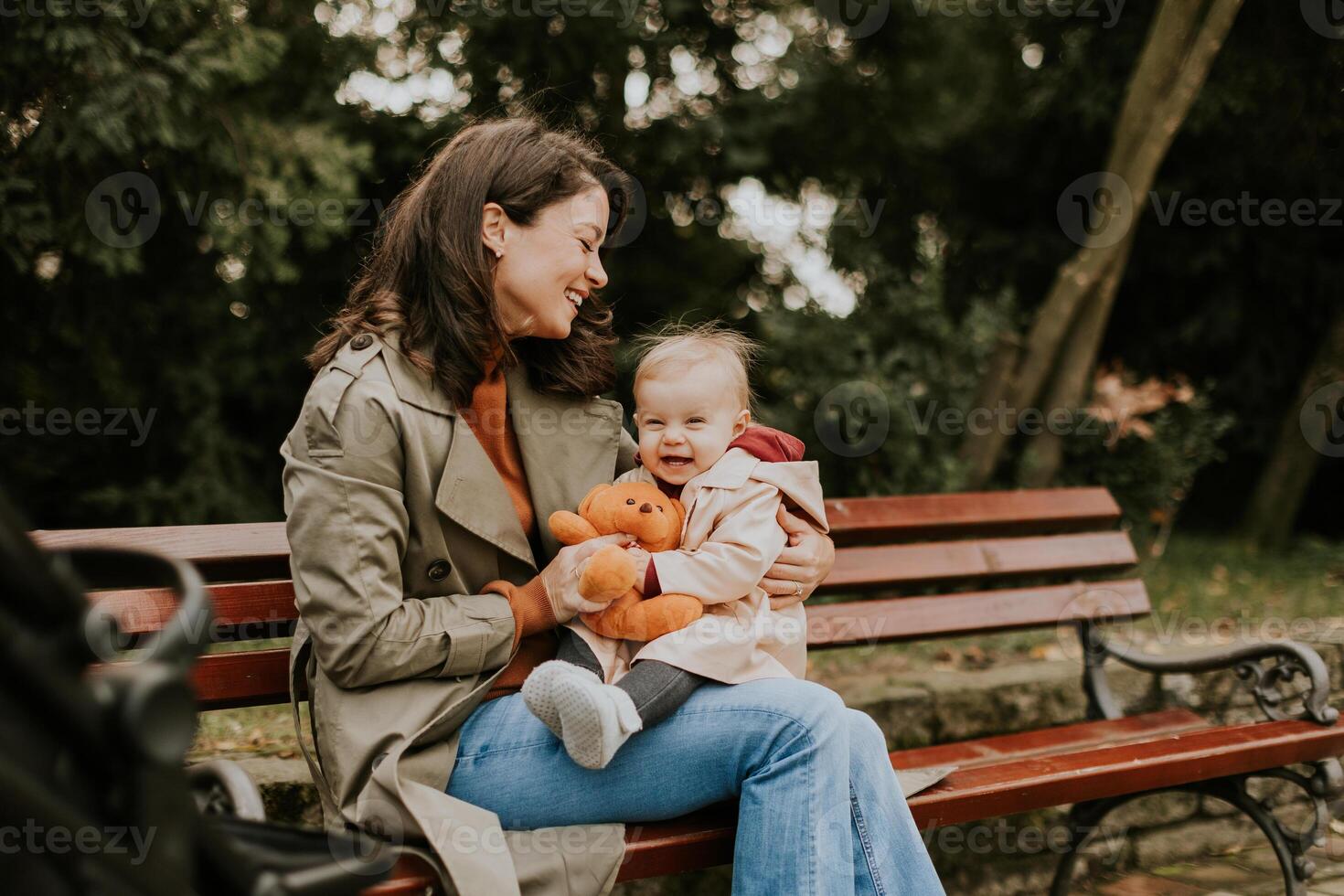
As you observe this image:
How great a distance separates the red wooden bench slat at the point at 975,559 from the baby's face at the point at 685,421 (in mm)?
867

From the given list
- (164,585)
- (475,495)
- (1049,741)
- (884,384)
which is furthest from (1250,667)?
(164,585)

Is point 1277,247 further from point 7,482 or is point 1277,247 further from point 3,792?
point 3,792

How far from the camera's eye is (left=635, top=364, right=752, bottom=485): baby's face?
2527 millimetres

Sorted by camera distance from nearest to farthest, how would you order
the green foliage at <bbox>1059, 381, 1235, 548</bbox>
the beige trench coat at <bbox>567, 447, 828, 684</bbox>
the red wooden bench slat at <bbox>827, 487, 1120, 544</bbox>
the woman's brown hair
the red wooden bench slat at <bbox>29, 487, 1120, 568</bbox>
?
the beige trench coat at <bbox>567, 447, 828, 684</bbox>
the woman's brown hair
the red wooden bench slat at <bbox>29, 487, 1120, 568</bbox>
the red wooden bench slat at <bbox>827, 487, 1120, 544</bbox>
the green foliage at <bbox>1059, 381, 1235, 548</bbox>

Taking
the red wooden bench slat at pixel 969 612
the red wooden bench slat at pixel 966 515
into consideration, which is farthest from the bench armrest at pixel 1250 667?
the red wooden bench slat at pixel 966 515

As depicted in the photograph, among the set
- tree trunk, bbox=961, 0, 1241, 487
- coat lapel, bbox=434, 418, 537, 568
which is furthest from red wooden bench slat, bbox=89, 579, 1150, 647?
tree trunk, bbox=961, 0, 1241, 487

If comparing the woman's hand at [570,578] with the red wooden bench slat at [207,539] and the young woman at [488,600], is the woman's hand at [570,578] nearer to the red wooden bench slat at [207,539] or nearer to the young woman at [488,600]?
the young woman at [488,600]

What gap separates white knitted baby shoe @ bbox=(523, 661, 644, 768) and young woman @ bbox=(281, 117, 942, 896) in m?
0.14

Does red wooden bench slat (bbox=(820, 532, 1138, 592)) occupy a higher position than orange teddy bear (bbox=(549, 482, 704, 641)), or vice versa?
orange teddy bear (bbox=(549, 482, 704, 641))

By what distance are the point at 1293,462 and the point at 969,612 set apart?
20.0 ft

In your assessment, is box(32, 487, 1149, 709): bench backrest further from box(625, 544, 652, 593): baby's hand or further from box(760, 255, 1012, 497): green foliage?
box(760, 255, 1012, 497): green foliage

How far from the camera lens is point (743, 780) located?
2.29 meters

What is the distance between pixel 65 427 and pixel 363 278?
395 cm

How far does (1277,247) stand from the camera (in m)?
8.67
